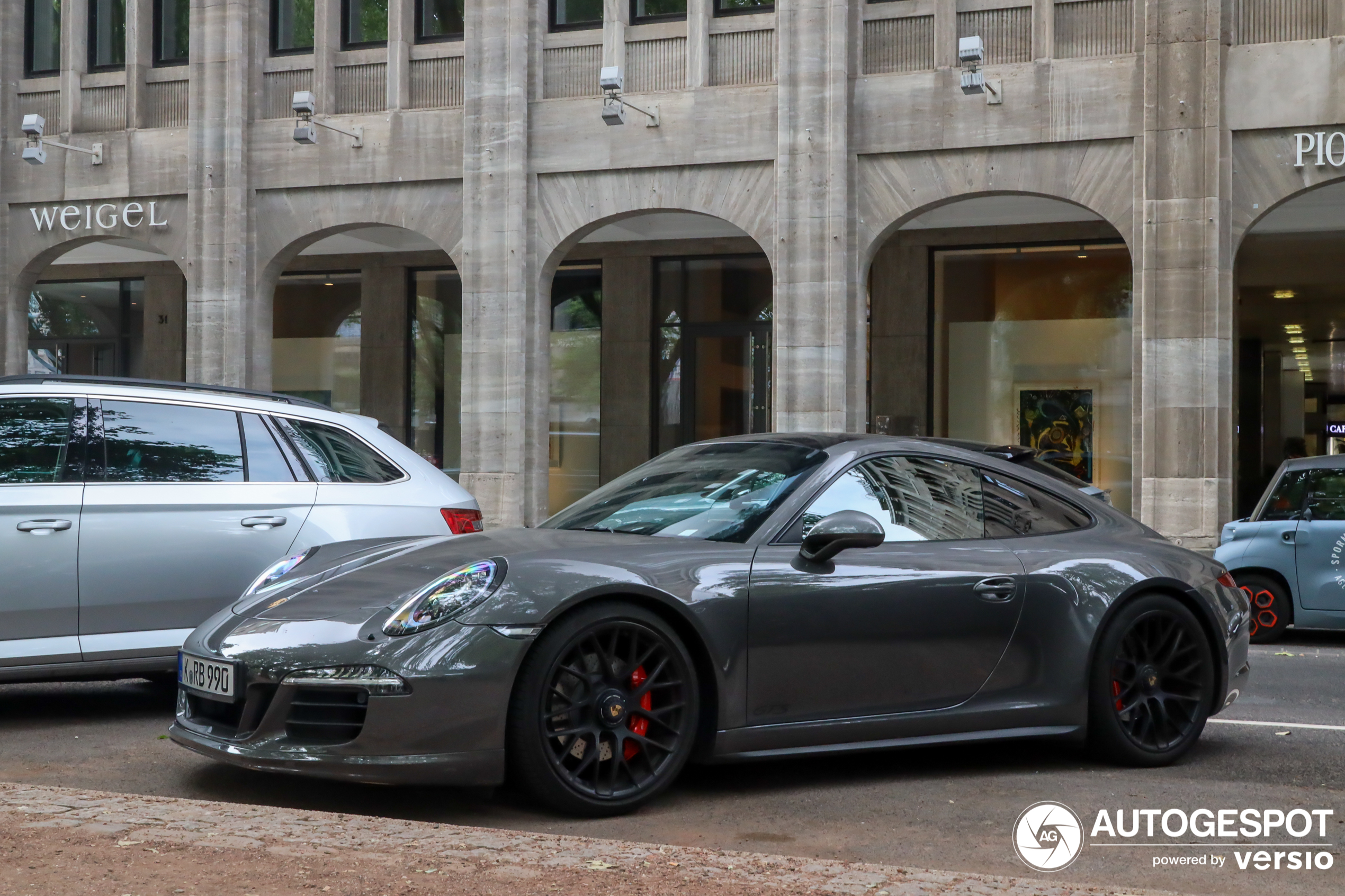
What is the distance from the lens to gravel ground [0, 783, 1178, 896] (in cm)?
375

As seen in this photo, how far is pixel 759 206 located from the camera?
1770cm

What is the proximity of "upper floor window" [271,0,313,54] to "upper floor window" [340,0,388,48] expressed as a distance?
0.59m

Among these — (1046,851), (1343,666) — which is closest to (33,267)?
(1343,666)

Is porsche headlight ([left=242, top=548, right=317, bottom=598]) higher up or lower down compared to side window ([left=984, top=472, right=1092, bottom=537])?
Answer: lower down

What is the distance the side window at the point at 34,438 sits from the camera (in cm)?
677

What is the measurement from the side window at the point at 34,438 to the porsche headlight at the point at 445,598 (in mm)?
2711

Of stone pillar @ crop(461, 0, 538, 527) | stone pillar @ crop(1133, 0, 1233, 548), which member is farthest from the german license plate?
stone pillar @ crop(461, 0, 538, 527)

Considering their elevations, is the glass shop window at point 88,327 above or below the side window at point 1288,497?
above

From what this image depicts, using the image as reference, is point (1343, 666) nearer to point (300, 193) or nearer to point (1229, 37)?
point (1229, 37)

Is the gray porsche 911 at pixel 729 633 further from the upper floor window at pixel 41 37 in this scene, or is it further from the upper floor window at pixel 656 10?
the upper floor window at pixel 41 37

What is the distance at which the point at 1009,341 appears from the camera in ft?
69.2

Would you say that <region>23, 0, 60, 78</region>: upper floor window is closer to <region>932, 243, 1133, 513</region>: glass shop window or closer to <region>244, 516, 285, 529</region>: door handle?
<region>932, 243, 1133, 513</region>: glass shop window

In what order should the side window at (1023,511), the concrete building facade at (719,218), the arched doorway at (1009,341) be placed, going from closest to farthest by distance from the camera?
the side window at (1023,511) < the concrete building facade at (719,218) < the arched doorway at (1009,341)

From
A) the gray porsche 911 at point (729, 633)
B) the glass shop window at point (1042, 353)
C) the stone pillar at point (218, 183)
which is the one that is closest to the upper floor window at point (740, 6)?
the glass shop window at point (1042, 353)
